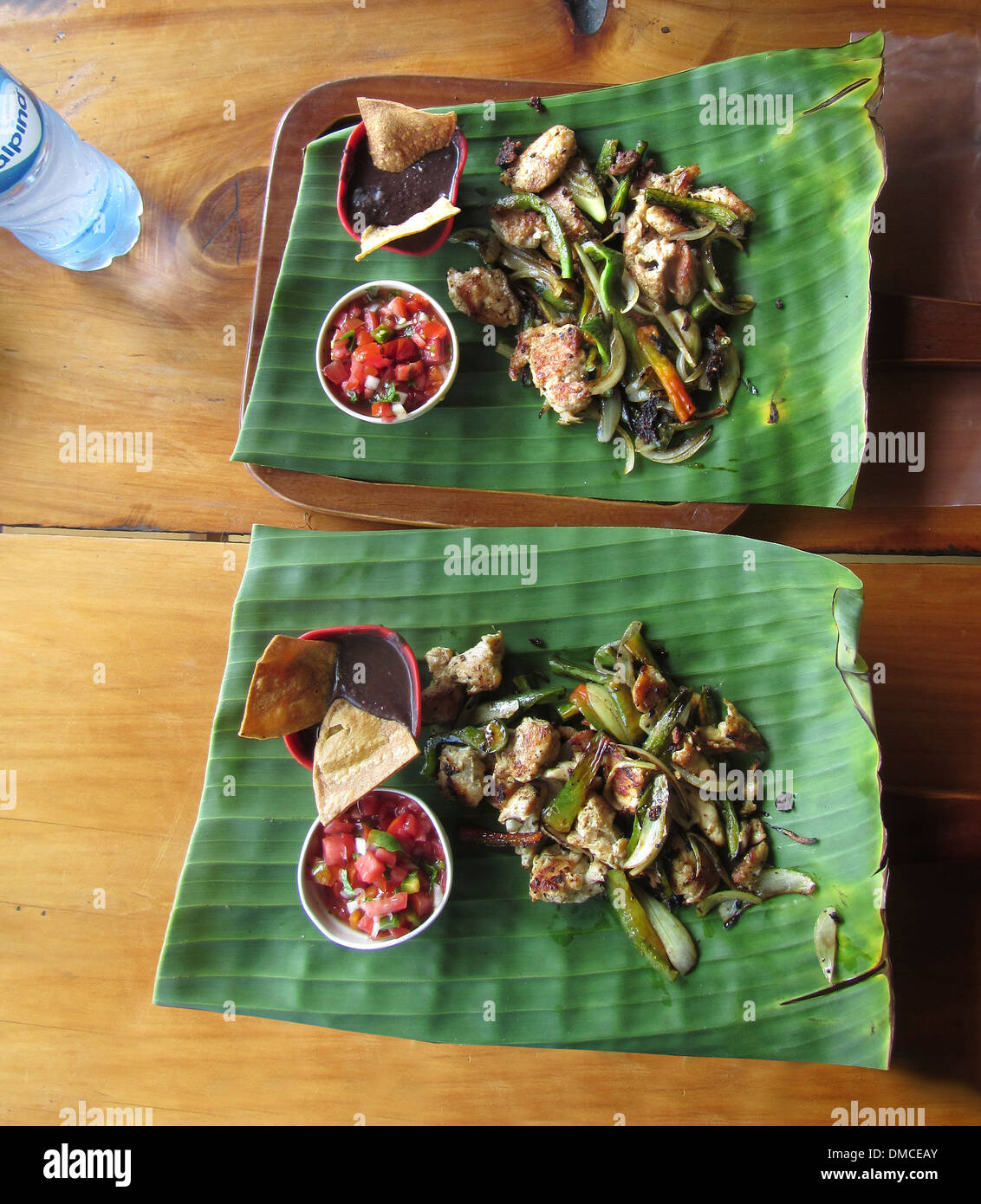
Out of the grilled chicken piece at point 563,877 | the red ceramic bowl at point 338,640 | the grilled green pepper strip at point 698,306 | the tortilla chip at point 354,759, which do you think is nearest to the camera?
the tortilla chip at point 354,759

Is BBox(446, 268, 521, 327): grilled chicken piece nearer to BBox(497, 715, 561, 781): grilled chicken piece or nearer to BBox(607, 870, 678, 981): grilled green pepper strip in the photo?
BBox(497, 715, 561, 781): grilled chicken piece

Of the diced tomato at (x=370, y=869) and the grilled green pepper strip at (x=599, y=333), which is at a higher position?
the grilled green pepper strip at (x=599, y=333)

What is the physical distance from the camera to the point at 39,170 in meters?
3.04

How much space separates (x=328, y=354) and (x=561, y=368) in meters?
0.92

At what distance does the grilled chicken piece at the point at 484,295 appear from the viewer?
309 cm

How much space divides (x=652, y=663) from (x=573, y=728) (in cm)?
41

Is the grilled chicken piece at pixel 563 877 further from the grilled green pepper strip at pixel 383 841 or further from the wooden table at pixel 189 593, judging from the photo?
the wooden table at pixel 189 593

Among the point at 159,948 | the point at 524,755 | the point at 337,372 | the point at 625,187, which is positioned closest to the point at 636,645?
the point at 524,755

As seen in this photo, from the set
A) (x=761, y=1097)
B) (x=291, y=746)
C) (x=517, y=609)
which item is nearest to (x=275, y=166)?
(x=517, y=609)

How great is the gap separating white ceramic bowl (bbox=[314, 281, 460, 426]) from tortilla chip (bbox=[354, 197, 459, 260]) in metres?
0.17

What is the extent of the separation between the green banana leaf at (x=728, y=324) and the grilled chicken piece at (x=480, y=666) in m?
0.67

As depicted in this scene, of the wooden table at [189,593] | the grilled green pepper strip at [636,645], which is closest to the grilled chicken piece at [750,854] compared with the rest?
the grilled green pepper strip at [636,645]

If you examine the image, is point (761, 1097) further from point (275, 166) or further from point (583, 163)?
point (275, 166)

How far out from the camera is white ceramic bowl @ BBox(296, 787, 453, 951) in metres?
2.76
